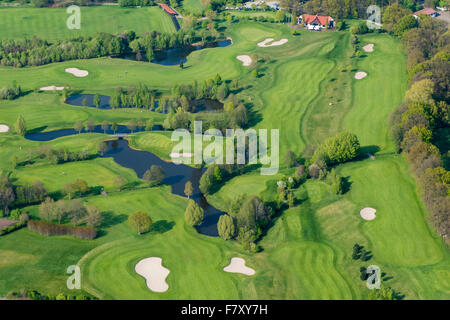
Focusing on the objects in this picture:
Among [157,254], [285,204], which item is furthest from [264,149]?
[157,254]

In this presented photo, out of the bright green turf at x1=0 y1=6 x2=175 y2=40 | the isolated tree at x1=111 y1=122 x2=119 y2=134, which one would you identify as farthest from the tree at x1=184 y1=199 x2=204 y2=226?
the bright green turf at x1=0 y1=6 x2=175 y2=40

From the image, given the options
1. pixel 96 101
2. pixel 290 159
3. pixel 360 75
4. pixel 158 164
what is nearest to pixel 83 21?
pixel 96 101

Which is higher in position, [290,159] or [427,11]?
[427,11]

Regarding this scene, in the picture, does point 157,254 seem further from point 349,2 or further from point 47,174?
point 349,2

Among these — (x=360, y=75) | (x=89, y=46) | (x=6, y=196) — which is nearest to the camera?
(x=6, y=196)

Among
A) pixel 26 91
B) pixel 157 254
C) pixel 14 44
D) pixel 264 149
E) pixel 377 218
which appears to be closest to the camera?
pixel 157 254

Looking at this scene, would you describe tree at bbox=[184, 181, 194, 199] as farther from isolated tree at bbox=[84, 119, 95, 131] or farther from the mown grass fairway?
isolated tree at bbox=[84, 119, 95, 131]

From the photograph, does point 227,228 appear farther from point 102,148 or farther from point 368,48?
point 368,48
